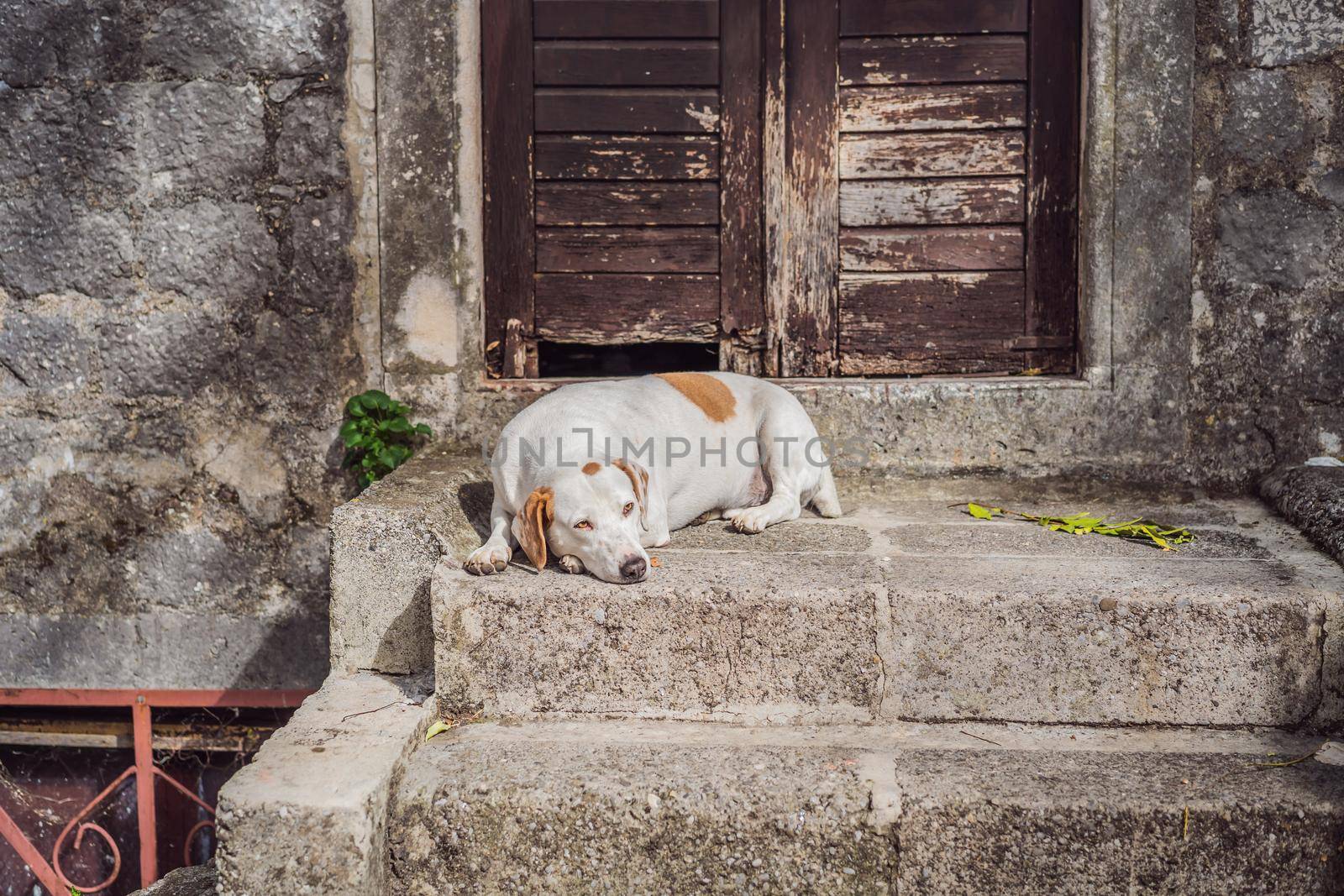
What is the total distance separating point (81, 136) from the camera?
11.9ft

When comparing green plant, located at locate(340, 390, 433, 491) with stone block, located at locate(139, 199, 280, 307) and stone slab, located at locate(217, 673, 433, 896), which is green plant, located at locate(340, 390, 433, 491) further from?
stone slab, located at locate(217, 673, 433, 896)

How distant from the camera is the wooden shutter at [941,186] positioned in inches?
145

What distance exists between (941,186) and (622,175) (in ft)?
3.83

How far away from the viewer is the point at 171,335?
3707 mm

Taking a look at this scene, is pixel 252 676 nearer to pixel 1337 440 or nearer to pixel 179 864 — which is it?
pixel 179 864

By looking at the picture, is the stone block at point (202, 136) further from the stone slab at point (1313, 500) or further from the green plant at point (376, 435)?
the stone slab at point (1313, 500)

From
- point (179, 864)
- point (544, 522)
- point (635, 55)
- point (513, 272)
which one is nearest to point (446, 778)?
point (544, 522)

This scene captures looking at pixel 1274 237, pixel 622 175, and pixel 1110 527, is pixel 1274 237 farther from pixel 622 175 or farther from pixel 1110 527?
pixel 622 175

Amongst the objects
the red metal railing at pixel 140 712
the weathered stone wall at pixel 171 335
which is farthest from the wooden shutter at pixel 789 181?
the red metal railing at pixel 140 712

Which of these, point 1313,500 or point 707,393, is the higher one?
point 707,393

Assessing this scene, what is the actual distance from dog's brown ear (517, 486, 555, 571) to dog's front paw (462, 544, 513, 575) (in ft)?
0.28

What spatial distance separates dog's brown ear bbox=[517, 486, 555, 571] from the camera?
8.70ft

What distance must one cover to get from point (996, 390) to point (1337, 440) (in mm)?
1189

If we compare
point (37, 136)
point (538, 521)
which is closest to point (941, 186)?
point (538, 521)
